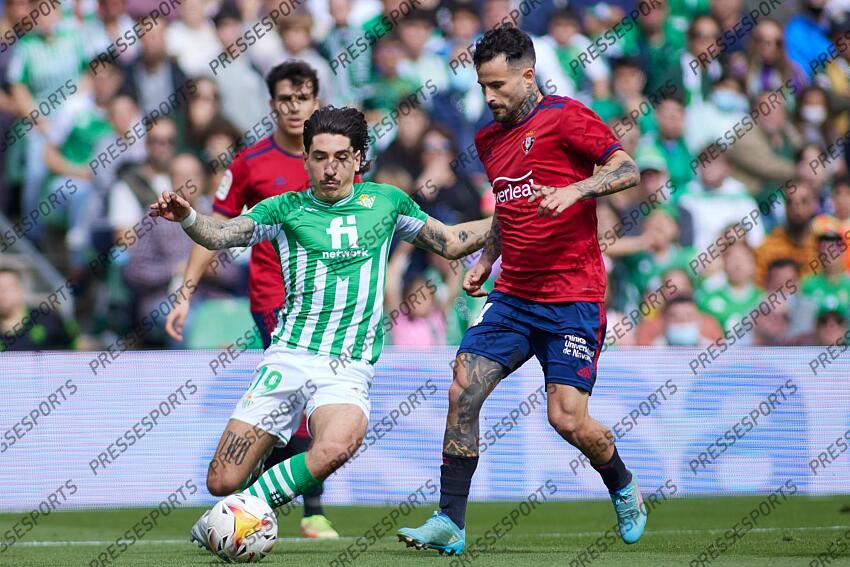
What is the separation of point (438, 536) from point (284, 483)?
0.85m

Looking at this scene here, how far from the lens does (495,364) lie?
271 inches

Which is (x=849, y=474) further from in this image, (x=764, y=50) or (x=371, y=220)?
(x=764, y=50)

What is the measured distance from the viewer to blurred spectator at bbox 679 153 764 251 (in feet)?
44.3

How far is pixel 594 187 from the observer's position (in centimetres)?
627

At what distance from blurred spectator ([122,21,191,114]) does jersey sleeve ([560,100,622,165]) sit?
309 inches

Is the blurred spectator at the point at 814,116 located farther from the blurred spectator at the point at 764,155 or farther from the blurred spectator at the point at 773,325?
the blurred spectator at the point at 773,325

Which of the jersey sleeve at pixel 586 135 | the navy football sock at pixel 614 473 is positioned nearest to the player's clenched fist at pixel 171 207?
the jersey sleeve at pixel 586 135

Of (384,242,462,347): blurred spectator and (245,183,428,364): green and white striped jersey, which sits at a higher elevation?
(245,183,428,364): green and white striped jersey

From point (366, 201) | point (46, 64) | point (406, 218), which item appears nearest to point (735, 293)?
point (406, 218)

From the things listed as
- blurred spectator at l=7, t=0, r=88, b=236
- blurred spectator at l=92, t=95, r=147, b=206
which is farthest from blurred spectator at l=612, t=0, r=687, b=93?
blurred spectator at l=7, t=0, r=88, b=236

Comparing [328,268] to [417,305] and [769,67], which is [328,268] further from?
[769,67]

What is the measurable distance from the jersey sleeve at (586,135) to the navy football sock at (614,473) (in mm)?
1607

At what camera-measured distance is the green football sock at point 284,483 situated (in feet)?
20.6

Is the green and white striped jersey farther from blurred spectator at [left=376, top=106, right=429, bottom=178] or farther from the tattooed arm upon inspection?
blurred spectator at [left=376, top=106, right=429, bottom=178]
